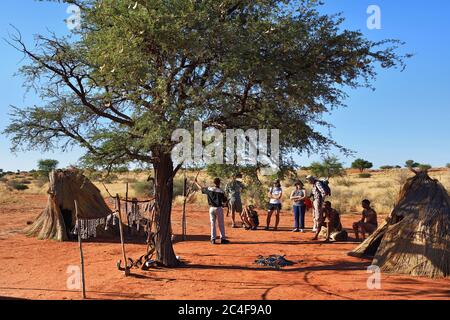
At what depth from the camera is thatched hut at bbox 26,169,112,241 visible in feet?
46.2

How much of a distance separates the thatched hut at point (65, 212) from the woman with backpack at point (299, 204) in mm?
5778

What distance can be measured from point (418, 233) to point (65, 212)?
A: 989 cm

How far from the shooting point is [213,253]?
453 inches

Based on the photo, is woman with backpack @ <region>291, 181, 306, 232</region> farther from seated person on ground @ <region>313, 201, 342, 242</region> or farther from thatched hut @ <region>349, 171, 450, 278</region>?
thatched hut @ <region>349, 171, 450, 278</region>

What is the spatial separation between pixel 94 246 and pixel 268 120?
276 inches

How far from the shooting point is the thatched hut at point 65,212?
1409 cm

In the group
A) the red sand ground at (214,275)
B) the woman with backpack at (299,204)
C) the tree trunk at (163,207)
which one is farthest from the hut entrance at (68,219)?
the woman with backpack at (299,204)

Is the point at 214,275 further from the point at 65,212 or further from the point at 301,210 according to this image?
→ the point at 65,212

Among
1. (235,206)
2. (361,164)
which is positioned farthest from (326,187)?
(361,164)

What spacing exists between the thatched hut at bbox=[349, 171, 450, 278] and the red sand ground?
39 cm

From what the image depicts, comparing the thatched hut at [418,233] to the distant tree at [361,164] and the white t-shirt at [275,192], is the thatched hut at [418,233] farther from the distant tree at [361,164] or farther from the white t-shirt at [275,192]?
the distant tree at [361,164]

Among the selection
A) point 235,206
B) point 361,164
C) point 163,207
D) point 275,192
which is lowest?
point 235,206

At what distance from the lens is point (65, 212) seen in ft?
47.2
